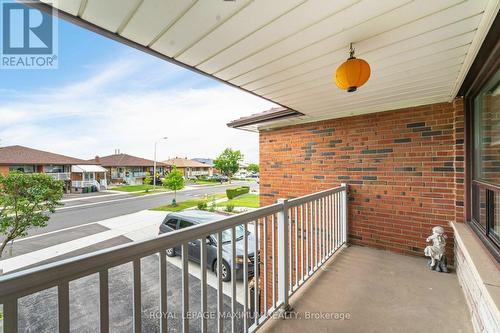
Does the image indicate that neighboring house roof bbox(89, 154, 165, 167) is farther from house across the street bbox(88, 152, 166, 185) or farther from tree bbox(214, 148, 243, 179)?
tree bbox(214, 148, 243, 179)

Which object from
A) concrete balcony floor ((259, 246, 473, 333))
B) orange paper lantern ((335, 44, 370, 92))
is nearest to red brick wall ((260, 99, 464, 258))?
concrete balcony floor ((259, 246, 473, 333))

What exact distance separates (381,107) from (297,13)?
8.46ft

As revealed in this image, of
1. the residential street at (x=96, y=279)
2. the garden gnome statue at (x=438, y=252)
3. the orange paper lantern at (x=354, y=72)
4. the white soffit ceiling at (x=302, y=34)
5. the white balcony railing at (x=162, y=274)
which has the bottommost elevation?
the residential street at (x=96, y=279)

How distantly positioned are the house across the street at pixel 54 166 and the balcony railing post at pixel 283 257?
11.7 metres

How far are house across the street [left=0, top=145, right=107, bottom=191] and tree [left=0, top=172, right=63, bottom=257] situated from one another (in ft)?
16.9

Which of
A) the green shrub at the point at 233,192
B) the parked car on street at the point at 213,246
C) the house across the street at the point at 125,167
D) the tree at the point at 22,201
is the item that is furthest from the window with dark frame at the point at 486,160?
the house across the street at the point at 125,167

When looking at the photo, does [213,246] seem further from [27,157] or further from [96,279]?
[27,157]

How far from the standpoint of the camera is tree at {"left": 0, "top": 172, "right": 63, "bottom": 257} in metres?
4.69

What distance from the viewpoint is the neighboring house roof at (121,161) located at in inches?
1202

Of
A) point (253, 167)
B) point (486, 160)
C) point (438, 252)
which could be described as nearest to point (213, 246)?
point (438, 252)

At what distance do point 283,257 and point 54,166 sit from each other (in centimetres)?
2375

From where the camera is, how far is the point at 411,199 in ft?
10.2

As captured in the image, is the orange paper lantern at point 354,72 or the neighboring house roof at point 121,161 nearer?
the orange paper lantern at point 354,72

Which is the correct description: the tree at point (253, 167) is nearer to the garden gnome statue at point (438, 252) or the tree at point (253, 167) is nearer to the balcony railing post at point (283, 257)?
the garden gnome statue at point (438, 252)
